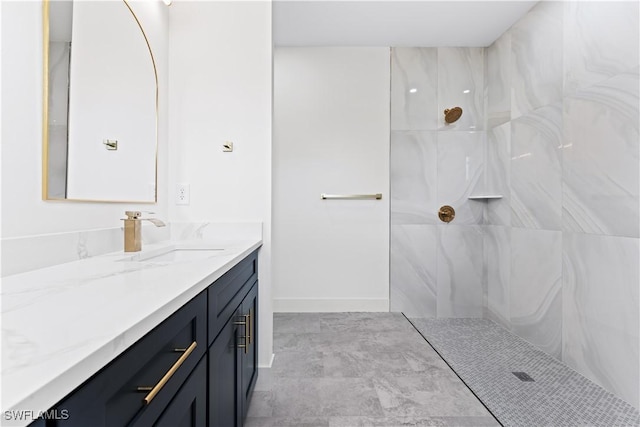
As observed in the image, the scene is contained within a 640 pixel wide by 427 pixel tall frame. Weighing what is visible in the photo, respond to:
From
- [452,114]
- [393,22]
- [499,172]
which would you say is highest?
[393,22]

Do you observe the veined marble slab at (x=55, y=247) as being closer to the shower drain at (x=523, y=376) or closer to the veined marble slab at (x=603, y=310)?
the shower drain at (x=523, y=376)

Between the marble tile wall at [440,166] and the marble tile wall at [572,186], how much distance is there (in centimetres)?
20

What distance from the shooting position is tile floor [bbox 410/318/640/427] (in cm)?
149

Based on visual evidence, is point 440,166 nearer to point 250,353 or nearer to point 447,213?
point 447,213

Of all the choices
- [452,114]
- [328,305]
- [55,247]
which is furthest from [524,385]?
[55,247]

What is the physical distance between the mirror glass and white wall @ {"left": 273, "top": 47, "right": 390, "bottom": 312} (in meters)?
1.40

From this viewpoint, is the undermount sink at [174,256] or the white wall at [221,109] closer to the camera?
the undermount sink at [174,256]

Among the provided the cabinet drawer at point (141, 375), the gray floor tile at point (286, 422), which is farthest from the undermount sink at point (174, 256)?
the gray floor tile at point (286, 422)

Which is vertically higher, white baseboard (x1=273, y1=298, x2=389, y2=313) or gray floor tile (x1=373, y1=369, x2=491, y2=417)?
white baseboard (x1=273, y1=298, x2=389, y2=313)

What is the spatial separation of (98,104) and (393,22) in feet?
7.15

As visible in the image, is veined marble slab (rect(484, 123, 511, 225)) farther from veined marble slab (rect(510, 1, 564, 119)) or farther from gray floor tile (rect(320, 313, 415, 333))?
gray floor tile (rect(320, 313, 415, 333))

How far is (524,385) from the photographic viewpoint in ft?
5.79

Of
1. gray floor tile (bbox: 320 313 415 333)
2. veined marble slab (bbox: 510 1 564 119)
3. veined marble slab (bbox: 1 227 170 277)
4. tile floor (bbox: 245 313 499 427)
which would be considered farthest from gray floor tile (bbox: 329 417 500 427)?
veined marble slab (bbox: 510 1 564 119)

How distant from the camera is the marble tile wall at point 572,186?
1.59 metres
